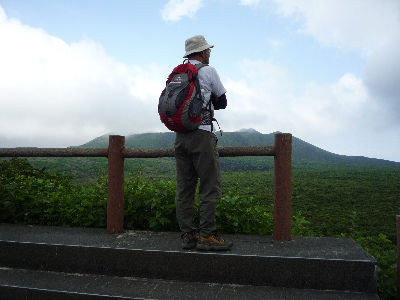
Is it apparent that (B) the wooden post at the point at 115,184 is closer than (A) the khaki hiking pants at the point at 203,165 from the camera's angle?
No

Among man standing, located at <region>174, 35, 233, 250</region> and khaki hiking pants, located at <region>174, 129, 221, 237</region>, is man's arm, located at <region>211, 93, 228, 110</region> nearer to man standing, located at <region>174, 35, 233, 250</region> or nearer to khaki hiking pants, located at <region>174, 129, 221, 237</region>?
man standing, located at <region>174, 35, 233, 250</region>

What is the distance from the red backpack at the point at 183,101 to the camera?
11.1ft

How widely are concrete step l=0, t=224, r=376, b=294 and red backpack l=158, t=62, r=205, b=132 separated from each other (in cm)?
119

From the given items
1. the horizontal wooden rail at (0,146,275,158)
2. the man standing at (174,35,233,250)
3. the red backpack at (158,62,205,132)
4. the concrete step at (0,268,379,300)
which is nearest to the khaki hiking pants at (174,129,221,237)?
the man standing at (174,35,233,250)

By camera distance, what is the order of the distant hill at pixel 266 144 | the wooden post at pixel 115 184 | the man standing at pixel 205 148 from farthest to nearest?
1. the distant hill at pixel 266 144
2. the wooden post at pixel 115 184
3. the man standing at pixel 205 148

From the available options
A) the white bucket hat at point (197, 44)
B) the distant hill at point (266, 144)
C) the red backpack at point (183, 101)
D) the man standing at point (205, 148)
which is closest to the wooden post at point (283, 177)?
the man standing at point (205, 148)

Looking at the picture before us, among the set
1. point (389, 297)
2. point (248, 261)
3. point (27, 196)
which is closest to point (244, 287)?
point (248, 261)

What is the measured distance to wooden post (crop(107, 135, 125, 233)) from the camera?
433 cm

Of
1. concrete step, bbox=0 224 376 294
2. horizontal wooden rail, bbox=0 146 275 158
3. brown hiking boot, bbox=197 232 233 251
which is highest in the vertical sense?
horizontal wooden rail, bbox=0 146 275 158

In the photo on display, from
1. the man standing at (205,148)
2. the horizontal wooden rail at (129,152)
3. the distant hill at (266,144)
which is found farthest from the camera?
the distant hill at (266,144)

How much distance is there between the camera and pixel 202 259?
350 centimetres

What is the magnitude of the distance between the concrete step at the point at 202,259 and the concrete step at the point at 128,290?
2.6 inches

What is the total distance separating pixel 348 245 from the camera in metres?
3.89

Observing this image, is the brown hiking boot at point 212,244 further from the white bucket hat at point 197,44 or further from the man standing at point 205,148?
the white bucket hat at point 197,44
